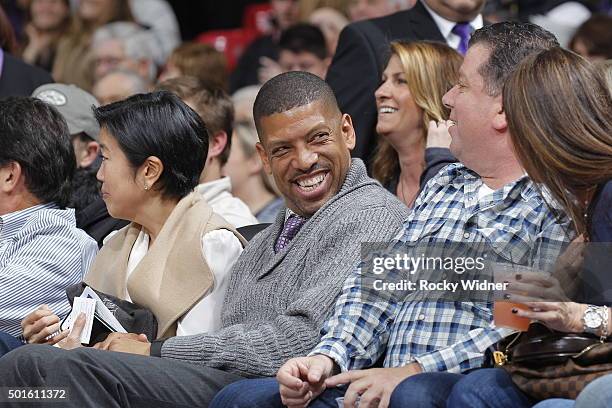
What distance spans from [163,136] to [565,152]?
165cm

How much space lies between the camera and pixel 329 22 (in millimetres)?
8500

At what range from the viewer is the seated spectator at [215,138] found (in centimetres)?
535

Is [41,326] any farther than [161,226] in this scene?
No

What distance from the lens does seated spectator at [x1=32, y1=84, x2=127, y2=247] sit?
5281mm

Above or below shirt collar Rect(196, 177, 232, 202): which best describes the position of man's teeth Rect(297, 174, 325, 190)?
above

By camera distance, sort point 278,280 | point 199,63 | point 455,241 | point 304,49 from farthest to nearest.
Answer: point 304,49 < point 199,63 < point 278,280 < point 455,241

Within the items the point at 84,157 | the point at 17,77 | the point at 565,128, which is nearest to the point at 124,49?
the point at 17,77

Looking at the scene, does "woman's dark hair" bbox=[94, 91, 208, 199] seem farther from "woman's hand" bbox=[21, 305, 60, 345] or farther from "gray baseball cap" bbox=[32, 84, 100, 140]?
"gray baseball cap" bbox=[32, 84, 100, 140]

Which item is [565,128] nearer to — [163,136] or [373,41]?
[163,136]

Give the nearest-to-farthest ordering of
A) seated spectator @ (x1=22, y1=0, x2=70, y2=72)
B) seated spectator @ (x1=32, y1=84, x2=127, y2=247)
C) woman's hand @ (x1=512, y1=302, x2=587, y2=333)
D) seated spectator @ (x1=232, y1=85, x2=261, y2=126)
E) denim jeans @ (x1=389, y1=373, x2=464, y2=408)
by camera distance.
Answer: woman's hand @ (x1=512, y1=302, x2=587, y2=333) < denim jeans @ (x1=389, y1=373, x2=464, y2=408) < seated spectator @ (x1=32, y1=84, x2=127, y2=247) < seated spectator @ (x1=232, y1=85, x2=261, y2=126) < seated spectator @ (x1=22, y1=0, x2=70, y2=72)

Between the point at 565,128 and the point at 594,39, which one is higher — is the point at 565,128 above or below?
below

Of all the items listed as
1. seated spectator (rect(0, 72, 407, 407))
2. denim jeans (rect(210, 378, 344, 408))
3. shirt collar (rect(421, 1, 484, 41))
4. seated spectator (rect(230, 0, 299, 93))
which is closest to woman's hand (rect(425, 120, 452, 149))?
seated spectator (rect(0, 72, 407, 407))

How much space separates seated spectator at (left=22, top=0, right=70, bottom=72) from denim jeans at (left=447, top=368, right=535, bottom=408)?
19.5ft

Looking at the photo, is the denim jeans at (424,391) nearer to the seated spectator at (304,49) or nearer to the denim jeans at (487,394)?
the denim jeans at (487,394)
